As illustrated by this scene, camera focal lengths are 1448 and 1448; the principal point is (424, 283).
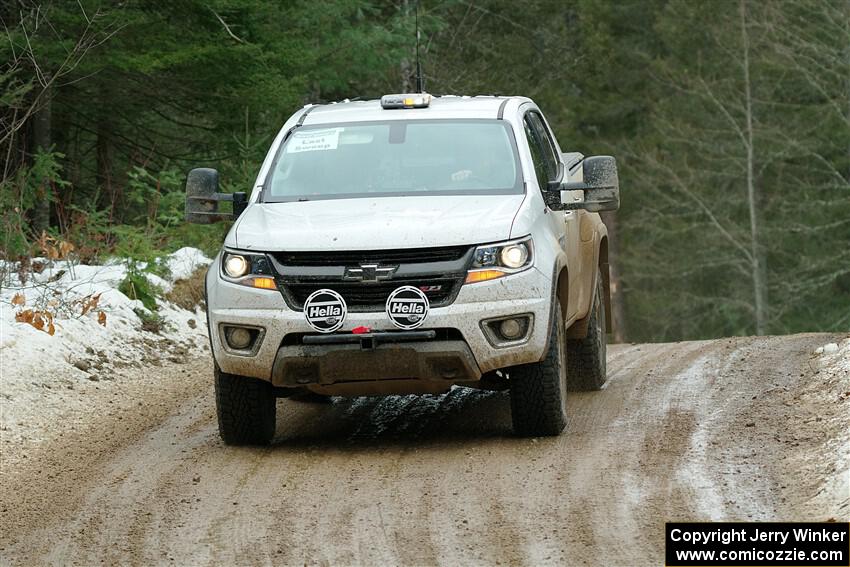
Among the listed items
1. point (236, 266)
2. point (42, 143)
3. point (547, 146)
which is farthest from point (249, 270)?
point (42, 143)

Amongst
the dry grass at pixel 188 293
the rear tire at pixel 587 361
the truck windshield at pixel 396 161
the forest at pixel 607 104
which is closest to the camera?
the truck windshield at pixel 396 161

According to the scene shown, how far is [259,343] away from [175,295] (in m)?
6.33

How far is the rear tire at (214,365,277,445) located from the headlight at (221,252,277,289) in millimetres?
599

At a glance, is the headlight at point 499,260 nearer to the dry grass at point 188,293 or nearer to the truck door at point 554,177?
the truck door at point 554,177

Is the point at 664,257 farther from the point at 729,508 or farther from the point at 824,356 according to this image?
the point at 729,508

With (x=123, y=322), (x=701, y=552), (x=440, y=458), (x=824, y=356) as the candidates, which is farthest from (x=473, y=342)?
(x=123, y=322)

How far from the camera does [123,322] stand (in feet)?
42.2

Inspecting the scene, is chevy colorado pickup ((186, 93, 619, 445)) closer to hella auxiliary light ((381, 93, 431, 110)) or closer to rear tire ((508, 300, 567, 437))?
rear tire ((508, 300, 567, 437))

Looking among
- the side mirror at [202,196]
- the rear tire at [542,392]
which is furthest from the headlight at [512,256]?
the side mirror at [202,196]

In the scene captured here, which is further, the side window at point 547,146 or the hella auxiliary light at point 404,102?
the side window at point 547,146

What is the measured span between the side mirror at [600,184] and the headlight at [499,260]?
110cm

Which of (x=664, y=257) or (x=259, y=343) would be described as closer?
(x=259, y=343)

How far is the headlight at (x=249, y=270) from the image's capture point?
8.16 meters

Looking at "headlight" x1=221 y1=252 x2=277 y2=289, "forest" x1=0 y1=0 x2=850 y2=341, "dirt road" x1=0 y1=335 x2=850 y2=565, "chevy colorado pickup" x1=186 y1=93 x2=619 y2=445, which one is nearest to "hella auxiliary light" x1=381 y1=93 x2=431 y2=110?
"chevy colorado pickup" x1=186 y1=93 x2=619 y2=445
